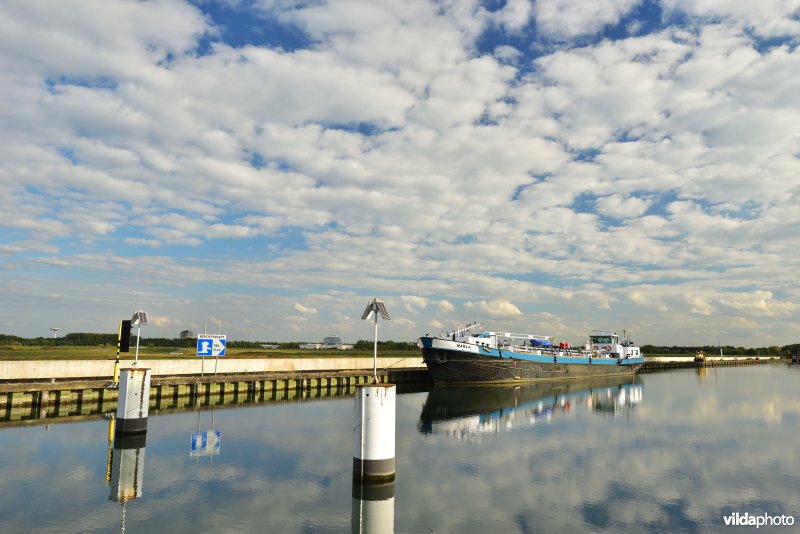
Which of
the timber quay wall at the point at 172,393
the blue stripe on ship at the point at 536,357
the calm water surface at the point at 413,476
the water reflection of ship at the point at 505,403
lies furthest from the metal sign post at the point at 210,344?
the blue stripe on ship at the point at 536,357

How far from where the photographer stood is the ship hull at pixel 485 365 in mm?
58656

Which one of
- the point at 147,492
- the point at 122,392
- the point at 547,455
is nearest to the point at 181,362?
the point at 122,392

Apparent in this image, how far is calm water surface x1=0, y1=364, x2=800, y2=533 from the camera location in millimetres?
15195

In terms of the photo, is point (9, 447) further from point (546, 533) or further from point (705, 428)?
point (705, 428)

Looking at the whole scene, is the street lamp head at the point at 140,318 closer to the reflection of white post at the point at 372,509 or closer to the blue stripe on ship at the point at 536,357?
the reflection of white post at the point at 372,509

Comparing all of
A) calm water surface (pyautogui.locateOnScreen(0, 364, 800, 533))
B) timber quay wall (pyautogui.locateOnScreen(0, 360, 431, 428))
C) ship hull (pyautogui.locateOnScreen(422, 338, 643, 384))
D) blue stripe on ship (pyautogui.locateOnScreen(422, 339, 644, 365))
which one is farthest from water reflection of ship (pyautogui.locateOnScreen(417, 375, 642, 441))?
timber quay wall (pyautogui.locateOnScreen(0, 360, 431, 428))

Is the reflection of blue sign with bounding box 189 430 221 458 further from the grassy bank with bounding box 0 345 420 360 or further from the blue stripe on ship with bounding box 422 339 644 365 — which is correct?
the blue stripe on ship with bounding box 422 339 644 365

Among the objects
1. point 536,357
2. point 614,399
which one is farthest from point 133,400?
point 536,357

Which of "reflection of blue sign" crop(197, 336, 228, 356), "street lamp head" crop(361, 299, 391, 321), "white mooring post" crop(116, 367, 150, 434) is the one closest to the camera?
"street lamp head" crop(361, 299, 391, 321)

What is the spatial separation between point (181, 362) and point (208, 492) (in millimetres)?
29783

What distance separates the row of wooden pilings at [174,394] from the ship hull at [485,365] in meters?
8.52

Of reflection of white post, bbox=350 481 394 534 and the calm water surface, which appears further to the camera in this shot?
the calm water surface

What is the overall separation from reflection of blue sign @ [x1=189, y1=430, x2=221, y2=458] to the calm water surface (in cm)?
16

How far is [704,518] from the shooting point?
53.4 feet
